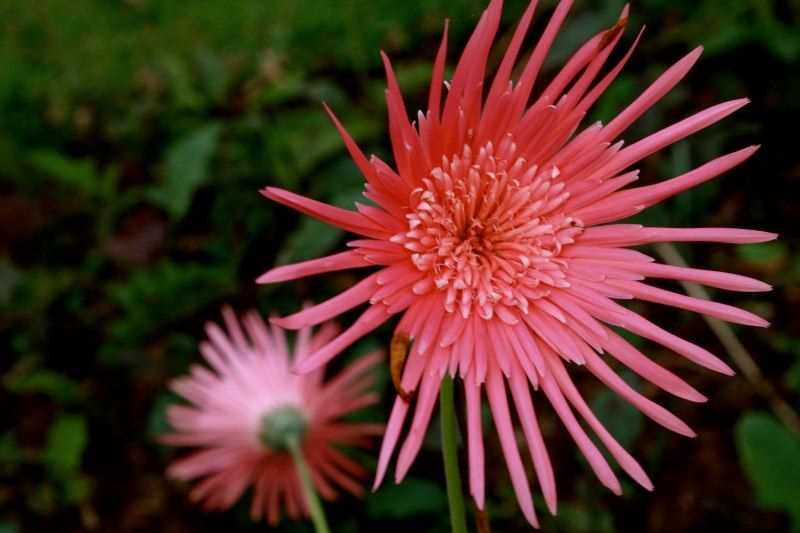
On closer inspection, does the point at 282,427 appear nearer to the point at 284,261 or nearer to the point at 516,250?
the point at 284,261

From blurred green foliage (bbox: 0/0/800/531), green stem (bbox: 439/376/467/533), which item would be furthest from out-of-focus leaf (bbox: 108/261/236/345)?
green stem (bbox: 439/376/467/533)

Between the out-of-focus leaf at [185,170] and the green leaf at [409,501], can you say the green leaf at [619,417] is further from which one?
the out-of-focus leaf at [185,170]

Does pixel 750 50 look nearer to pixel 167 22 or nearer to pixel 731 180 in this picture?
pixel 731 180

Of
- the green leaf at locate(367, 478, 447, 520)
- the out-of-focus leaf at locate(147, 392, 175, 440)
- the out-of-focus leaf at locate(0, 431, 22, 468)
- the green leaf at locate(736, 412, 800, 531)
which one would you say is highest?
the out-of-focus leaf at locate(0, 431, 22, 468)

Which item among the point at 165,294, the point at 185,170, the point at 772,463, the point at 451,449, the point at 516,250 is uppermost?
the point at 185,170

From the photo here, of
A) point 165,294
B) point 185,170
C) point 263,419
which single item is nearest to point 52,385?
point 165,294

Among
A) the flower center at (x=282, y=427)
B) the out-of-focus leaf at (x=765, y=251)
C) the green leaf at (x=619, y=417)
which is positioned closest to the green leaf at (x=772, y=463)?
the green leaf at (x=619, y=417)

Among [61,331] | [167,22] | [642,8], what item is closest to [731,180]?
[642,8]

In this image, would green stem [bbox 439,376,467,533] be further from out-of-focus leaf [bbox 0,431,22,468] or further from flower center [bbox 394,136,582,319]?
out-of-focus leaf [bbox 0,431,22,468]
